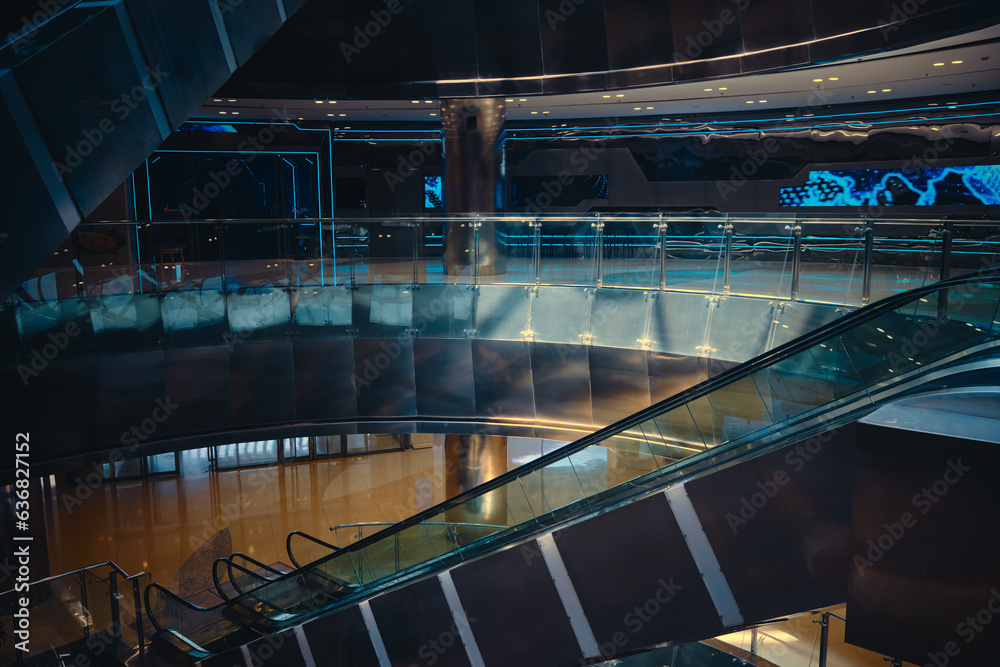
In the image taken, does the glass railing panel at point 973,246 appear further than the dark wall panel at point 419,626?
Yes

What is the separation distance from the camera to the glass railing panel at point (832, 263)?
28.4 feet

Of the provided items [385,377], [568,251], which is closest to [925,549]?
[568,251]

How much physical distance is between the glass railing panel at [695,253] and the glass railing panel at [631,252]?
22 centimetres

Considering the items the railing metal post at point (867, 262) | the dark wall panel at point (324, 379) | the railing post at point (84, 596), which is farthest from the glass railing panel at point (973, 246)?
the railing post at point (84, 596)

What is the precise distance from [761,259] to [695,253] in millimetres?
1000

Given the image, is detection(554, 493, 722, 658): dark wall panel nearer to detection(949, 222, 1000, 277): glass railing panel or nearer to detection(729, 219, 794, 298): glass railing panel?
detection(949, 222, 1000, 277): glass railing panel

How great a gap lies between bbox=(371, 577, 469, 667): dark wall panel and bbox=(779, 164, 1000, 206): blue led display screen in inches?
547

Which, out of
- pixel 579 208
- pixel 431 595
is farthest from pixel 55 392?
pixel 579 208

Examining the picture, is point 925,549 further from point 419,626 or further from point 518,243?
point 518,243

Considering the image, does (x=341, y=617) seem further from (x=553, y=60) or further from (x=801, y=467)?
(x=553, y=60)

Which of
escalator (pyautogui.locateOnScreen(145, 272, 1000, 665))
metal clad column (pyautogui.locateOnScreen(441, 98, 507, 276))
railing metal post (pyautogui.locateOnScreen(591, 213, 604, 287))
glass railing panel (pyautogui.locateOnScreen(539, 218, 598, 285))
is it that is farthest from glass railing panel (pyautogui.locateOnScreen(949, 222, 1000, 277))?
metal clad column (pyautogui.locateOnScreen(441, 98, 507, 276))

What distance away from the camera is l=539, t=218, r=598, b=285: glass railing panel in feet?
37.1

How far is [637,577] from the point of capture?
609 cm

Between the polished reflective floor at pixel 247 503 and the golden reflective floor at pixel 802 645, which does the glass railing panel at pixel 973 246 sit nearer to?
the golden reflective floor at pixel 802 645
